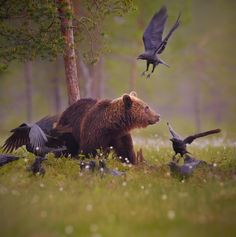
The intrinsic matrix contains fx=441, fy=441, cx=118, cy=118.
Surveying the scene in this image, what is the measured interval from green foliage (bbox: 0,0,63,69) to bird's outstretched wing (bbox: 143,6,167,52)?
2.24 metres

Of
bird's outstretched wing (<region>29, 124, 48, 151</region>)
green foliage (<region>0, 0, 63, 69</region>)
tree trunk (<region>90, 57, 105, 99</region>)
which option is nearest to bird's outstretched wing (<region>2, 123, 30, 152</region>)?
bird's outstretched wing (<region>29, 124, 48, 151</region>)

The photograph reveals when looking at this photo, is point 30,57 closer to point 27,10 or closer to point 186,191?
point 27,10

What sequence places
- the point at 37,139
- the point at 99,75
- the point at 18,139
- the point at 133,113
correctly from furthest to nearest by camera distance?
the point at 99,75, the point at 18,139, the point at 133,113, the point at 37,139

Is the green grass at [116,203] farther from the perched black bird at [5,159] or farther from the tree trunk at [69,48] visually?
the tree trunk at [69,48]

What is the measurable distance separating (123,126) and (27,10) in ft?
12.4

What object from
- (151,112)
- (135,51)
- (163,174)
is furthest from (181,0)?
(163,174)

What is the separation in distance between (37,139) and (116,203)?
3919 mm

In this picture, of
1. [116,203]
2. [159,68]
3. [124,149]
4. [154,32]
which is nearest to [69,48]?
[154,32]

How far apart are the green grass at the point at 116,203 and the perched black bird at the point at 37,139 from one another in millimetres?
595

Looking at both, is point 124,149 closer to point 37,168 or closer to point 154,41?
point 154,41

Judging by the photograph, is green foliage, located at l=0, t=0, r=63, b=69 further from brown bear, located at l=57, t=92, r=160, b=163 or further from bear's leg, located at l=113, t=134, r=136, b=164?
bear's leg, located at l=113, t=134, r=136, b=164

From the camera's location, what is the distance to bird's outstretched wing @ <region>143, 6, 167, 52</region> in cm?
1082

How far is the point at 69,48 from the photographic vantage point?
490 inches

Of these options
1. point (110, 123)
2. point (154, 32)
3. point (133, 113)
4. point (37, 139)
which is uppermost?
point (154, 32)
